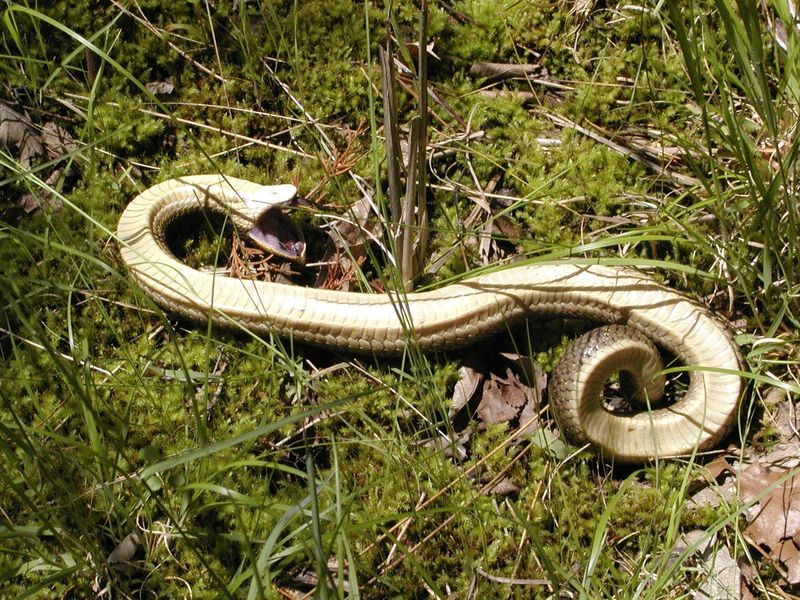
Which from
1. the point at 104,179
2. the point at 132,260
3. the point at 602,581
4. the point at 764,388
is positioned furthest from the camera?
the point at 104,179

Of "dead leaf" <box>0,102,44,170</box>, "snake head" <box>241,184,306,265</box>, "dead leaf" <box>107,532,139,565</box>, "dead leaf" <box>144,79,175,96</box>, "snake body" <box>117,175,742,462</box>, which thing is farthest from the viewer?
"dead leaf" <box>144,79,175,96</box>

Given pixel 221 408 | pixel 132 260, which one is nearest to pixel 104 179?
pixel 132 260

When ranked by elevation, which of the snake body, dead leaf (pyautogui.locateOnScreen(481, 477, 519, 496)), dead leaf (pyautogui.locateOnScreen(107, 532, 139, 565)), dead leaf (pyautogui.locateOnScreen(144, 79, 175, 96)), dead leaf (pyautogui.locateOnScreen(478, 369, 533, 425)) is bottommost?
dead leaf (pyautogui.locateOnScreen(107, 532, 139, 565))

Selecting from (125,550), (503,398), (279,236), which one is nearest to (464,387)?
(503,398)

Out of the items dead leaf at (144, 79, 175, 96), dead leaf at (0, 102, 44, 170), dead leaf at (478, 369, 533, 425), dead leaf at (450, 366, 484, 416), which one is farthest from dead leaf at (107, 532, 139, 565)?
dead leaf at (144, 79, 175, 96)

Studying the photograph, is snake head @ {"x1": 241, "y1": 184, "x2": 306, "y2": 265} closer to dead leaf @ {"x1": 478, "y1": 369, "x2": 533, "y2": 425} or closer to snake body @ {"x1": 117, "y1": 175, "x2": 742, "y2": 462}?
snake body @ {"x1": 117, "y1": 175, "x2": 742, "y2": 462}

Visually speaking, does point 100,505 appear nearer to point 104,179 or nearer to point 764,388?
point 104,179

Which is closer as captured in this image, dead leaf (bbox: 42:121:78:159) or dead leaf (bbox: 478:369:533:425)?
dead leaf (bbox: 478:369:533:425)
